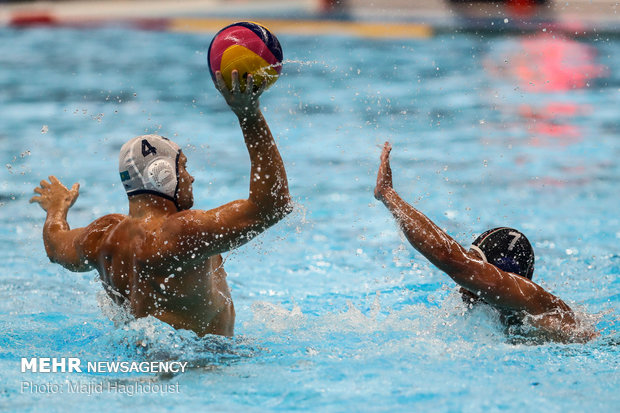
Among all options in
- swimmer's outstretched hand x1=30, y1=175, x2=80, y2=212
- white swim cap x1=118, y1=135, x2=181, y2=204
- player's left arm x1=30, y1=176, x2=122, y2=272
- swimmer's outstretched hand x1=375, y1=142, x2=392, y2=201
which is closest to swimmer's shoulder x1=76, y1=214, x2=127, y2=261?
player's left arm x1=30, y1=176, x2=122, y2=272

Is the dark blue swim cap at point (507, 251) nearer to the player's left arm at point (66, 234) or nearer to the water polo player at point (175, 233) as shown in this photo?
the water polo player at point (175, 233)

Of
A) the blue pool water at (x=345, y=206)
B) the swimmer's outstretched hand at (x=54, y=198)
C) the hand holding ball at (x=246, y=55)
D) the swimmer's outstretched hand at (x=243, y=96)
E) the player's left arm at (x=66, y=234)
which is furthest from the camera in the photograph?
the swimmer's outstretched hand at (x=54, y=198)

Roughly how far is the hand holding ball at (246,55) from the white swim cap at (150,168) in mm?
452

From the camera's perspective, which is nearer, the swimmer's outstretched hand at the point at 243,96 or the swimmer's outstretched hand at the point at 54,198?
the swimmer's outstretched hand at the point at 243,96

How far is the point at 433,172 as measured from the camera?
7.15 meters

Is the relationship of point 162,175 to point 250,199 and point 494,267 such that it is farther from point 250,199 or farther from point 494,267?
point 494,267

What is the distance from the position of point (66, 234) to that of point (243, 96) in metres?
1.37

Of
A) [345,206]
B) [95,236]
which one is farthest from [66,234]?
[345,206]

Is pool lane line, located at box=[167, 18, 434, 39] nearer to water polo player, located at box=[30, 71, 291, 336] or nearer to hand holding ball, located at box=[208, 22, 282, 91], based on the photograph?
water polo player, located at box=[30, 71, 291, 336]

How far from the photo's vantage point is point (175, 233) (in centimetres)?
303

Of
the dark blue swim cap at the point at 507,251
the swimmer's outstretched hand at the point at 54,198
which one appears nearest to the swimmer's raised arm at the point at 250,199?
the dark blue swim cap at the point at 507,251

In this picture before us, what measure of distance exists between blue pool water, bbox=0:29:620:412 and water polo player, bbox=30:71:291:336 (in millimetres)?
142

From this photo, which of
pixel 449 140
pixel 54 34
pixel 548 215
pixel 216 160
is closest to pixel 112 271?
pixel 548 215

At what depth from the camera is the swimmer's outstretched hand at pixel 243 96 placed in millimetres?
2713
